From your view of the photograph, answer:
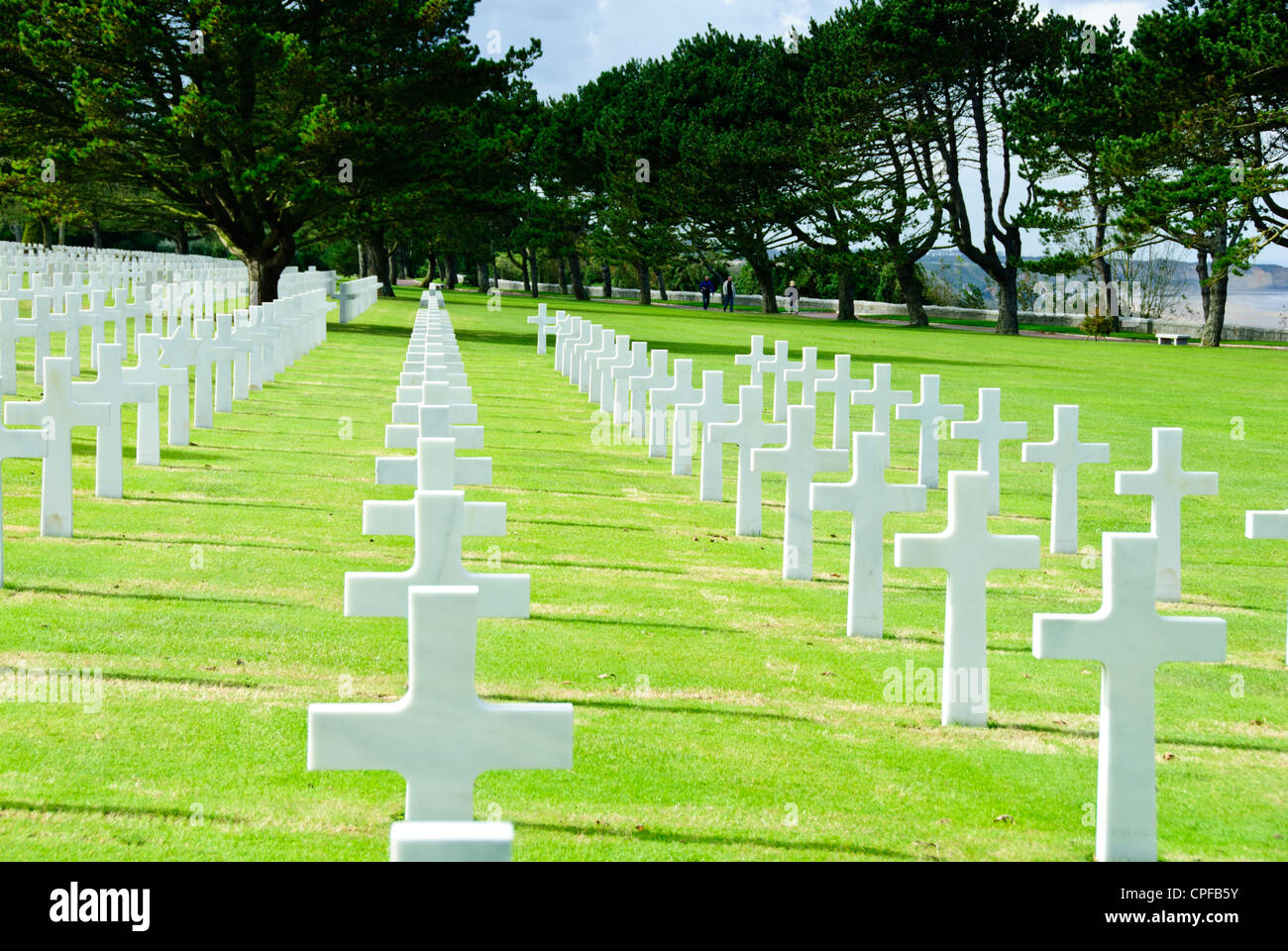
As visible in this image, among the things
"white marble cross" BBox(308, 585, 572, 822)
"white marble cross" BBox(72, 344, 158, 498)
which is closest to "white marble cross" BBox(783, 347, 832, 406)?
"white marble cross" BBox(72, 344, 158, 498)

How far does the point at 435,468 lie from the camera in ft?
20.6

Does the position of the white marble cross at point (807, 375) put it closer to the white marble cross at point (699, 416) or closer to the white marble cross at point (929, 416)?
the white marble cross at point (699, 416)

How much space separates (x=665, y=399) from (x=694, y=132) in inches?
2036

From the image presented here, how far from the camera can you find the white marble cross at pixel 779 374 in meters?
16.1

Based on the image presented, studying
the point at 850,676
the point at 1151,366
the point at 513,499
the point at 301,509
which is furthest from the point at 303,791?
the point at 1151,366

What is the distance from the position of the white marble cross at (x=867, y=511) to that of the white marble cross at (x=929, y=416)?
478 cm

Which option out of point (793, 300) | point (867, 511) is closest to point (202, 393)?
point (867, 511)

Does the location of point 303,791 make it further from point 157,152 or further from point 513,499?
point 157,152

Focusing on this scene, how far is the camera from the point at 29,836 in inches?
173

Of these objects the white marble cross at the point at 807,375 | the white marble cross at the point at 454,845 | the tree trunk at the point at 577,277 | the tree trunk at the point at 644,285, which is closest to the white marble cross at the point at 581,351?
the white marble cross at the point at 807,375

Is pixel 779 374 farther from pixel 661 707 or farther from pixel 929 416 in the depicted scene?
pixel 661 707

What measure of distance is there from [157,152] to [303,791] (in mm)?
33233

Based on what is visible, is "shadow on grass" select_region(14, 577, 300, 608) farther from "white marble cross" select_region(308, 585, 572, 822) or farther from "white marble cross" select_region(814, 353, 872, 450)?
"white marble cross" select_region(814, 353, 872, 450)

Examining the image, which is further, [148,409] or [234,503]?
[148,409]
